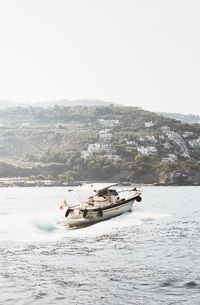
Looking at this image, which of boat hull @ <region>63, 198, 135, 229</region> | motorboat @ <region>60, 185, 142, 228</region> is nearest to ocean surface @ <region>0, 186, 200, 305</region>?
boat hull @ <region>63, 198, 135, 229</region>

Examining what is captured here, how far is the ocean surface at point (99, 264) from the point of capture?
26297 mm

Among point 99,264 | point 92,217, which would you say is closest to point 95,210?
point 92,217

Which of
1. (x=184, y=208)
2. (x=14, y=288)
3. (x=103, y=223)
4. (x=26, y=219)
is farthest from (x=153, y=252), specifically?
(x=184, y=208)

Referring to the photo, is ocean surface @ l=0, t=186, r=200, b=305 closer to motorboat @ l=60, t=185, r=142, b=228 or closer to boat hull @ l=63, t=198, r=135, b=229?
boat hull @ l=63, t=198, r=135, b=229

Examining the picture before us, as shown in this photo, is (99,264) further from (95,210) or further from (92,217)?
(95,210)

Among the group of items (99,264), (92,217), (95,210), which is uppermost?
(95,210)

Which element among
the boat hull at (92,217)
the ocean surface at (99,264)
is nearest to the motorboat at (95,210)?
the boat hull at (92,217)

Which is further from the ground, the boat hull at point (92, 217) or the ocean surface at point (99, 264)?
the boat hull at point (92, 217)

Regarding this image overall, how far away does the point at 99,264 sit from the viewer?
34.7 m

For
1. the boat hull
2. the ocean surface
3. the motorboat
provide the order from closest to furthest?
the ocean surface → the boat hull → the motorboat

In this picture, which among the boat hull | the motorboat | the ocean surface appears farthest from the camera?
the motorboat

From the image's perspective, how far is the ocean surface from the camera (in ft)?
86.3

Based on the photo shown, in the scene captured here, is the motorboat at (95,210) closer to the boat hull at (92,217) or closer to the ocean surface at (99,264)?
the boat hull at (92,217)

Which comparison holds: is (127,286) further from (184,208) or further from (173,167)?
(173,167)
